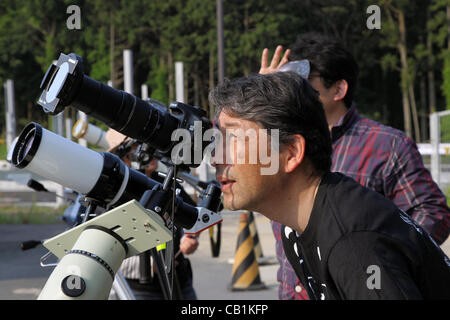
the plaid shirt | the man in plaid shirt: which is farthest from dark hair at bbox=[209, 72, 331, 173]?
the plaid shirt

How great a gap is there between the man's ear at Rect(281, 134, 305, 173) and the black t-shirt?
13 centimetres

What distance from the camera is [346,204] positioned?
1692 millimetres

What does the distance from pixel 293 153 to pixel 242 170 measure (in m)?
0.16

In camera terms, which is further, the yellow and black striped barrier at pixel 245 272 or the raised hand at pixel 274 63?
the yellow and black striped barrier at pixel 245 272

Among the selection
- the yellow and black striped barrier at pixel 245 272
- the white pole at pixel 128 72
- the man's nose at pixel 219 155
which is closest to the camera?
the man's nose at pixel 219 155

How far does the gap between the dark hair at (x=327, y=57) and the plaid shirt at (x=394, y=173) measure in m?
0.27

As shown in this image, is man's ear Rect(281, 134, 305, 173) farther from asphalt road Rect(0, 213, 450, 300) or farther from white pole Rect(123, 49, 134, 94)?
white pole Rect(123, 49, 134, 94)

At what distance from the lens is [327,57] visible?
3.27 m

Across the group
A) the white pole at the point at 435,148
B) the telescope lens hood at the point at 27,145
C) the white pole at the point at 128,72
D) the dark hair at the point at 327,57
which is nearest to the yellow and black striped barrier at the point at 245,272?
the white pole at the point at 128,72

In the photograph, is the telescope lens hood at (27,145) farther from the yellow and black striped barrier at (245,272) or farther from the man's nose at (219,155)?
the yellow and black striped barrier at (245,272)

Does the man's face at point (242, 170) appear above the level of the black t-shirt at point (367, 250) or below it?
above

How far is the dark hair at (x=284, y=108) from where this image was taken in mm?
1914
